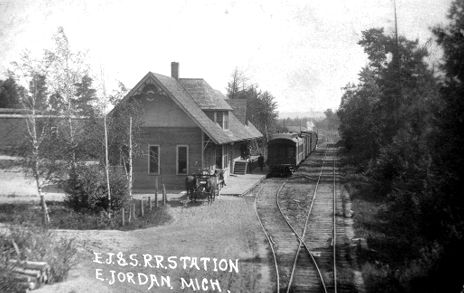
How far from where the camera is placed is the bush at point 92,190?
17594 mm

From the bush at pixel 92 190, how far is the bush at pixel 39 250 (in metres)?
5.30

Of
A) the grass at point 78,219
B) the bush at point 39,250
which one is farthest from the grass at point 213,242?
the bush at point 39,250

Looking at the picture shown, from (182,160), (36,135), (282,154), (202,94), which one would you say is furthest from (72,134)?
(282,154)

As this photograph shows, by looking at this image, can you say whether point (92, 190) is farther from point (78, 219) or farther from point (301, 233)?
point (301, 233)

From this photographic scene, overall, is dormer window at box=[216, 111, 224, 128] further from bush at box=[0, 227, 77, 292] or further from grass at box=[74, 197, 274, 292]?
bush at box=[0, 227, 77, 292]

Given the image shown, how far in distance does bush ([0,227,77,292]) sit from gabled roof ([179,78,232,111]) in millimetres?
18371

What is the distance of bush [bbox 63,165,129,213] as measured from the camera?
1759 centimetres

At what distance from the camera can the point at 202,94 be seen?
1190 inches

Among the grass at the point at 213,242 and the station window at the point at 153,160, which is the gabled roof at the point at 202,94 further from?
the grass at the point at 213,242

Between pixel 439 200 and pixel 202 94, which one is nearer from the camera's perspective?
pixel 439 200

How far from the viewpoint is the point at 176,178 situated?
2558 centimetres

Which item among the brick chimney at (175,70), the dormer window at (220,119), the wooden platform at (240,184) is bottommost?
the wooden platform at (240,184)

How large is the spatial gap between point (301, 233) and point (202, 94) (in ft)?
55.4

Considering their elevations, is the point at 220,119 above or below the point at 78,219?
above
